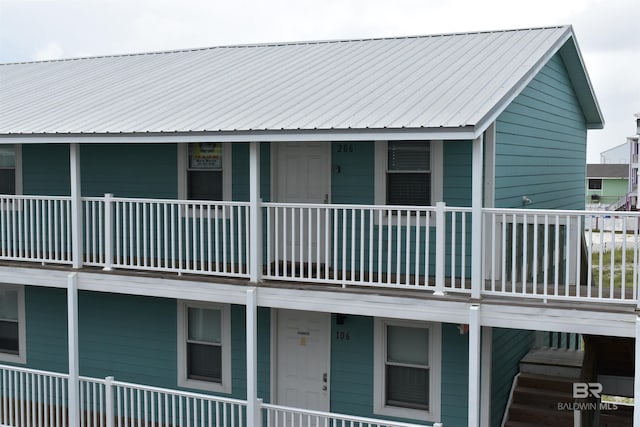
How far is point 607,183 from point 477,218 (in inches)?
3248

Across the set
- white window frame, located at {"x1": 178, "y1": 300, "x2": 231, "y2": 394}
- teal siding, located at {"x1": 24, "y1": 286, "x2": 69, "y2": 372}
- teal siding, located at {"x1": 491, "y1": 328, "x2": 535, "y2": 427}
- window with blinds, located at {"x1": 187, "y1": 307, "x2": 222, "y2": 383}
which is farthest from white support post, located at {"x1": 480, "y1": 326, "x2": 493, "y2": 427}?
teal siding, located at {"x1": 24, "y1": 286, "x2": 69, "y2": 372}

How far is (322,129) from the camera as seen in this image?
11.5 m

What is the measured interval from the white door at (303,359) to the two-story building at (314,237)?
4 centimetres

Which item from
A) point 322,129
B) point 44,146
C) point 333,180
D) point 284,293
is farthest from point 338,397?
point 44,146

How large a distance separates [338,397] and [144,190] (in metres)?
5.38

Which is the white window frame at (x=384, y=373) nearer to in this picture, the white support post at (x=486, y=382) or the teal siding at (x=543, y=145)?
the white support post at (x=486, y=382)

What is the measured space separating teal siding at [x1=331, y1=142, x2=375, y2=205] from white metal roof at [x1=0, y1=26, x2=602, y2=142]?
0.93 m

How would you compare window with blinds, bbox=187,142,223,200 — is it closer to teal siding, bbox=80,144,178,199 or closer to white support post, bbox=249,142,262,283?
teal siding, bbox=80,144,178,199

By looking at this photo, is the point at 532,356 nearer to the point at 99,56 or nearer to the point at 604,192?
the point at 99,56

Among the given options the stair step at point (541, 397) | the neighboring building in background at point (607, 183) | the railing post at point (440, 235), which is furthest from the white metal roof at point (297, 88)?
the neighboring building in background at point (607, 183)

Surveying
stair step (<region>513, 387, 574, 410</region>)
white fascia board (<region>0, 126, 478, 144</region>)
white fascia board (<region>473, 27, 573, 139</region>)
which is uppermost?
white fascia board (<region>473, 27, 573, 139</region>)

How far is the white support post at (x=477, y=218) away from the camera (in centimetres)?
1079

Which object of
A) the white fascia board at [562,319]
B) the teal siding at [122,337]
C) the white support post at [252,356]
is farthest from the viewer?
the teal siding at [122,337]

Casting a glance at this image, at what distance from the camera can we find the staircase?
1341cm
